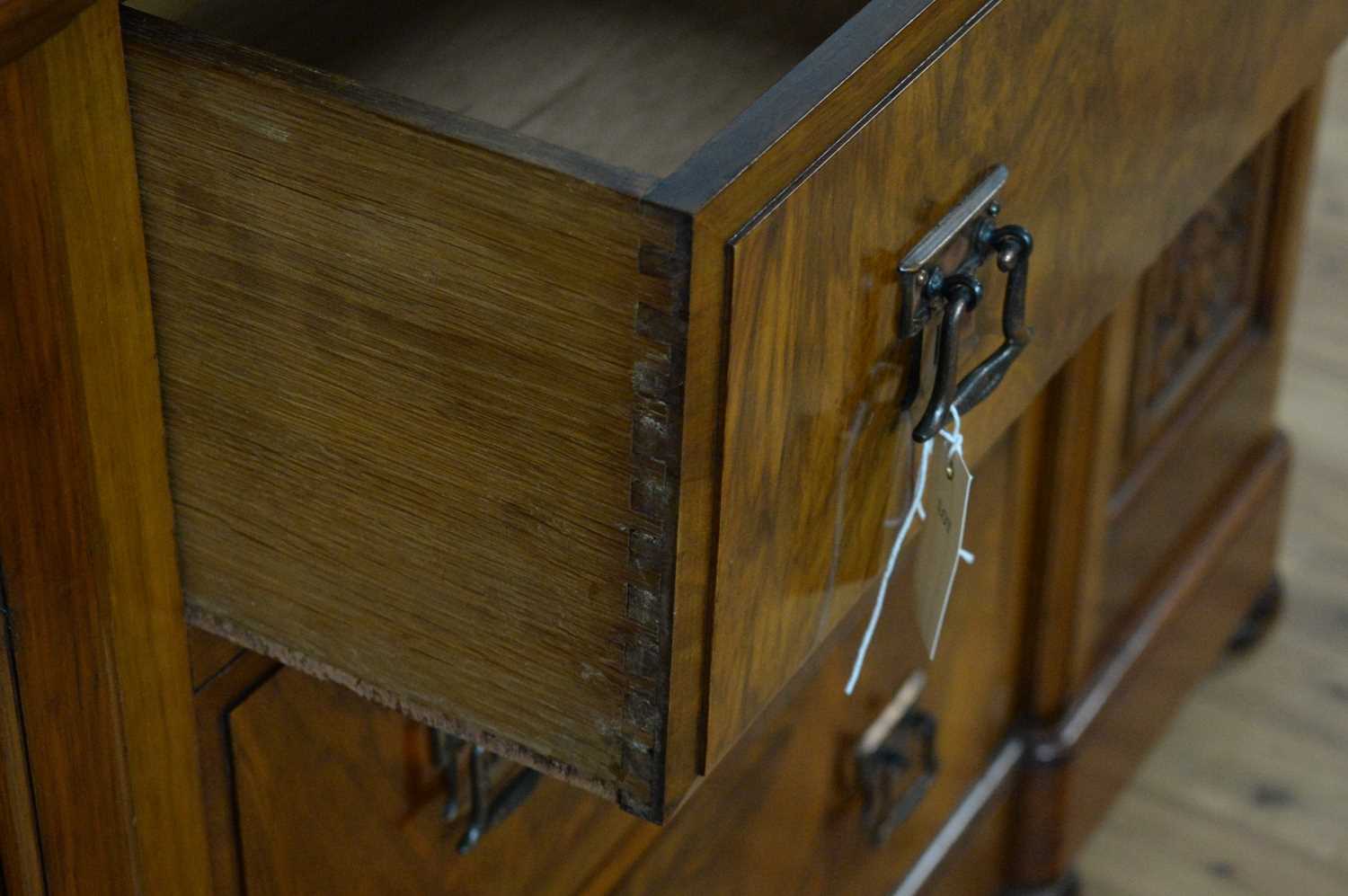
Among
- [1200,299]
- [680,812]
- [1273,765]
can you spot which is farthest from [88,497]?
[1273,765]

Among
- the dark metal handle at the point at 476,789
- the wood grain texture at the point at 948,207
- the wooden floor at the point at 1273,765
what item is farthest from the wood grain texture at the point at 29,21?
the wooden floor at the point at 1273,765

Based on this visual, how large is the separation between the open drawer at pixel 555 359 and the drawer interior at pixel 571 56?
2.0 inches

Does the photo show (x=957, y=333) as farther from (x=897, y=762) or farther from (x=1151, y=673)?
(x=1151, y=673)

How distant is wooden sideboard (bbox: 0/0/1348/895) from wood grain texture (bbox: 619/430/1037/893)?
151 mm

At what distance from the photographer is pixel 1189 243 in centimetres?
158

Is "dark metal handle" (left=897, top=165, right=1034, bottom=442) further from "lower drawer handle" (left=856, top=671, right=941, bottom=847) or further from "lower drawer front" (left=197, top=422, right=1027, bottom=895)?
"lower drawer handle" (left=856, top=671, right=941, bottom=847)

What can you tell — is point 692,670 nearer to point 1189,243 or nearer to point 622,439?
point 622,439

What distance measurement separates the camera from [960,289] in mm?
736

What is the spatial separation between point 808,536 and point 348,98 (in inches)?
8.9

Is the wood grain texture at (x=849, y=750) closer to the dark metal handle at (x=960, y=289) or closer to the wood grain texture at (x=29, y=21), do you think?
the dark metal handle at (x=960, y=289)

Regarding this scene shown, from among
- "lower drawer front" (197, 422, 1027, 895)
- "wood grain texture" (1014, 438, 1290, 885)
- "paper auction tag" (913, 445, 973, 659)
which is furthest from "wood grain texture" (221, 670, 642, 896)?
"wood grain texture" (1014, 438, 1290, 885)

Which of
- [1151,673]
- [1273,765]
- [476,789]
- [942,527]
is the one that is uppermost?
[942,527]

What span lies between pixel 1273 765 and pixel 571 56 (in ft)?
3.95

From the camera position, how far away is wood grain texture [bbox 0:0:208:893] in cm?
65
